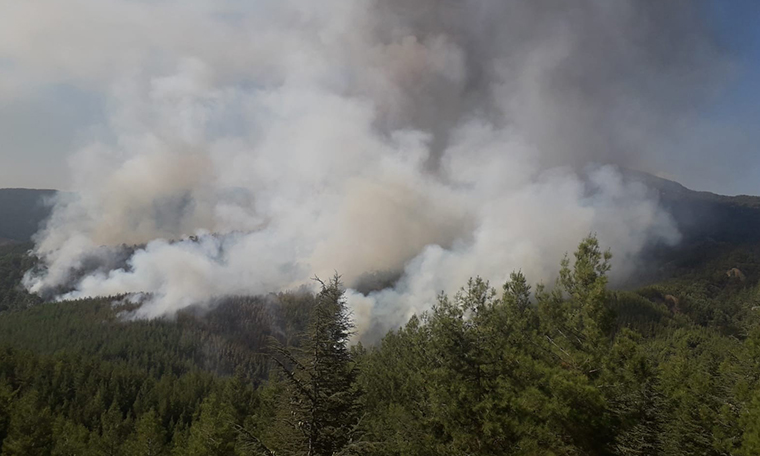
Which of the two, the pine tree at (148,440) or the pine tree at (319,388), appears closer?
the pine tree at (319,388)

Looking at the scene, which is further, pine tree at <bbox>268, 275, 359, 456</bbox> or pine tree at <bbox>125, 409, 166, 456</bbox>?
pine tree at <bbox>125, 409, 166, 456</bbox>

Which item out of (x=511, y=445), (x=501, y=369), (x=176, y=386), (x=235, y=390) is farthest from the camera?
(x=176, y=386)

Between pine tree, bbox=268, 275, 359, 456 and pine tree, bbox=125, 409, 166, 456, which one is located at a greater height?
pine tree, bbox=268, 275, 359, 456

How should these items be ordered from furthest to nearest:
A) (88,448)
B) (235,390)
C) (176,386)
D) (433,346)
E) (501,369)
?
1. (176,386)
2. (235,390)
3. (88,448)
4. (433,346)
5. (501,369)

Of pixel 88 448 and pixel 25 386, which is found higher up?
pixel 25 386

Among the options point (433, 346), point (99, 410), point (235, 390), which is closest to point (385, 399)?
point (433, 346)

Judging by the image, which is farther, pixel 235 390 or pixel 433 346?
pixel 235 390

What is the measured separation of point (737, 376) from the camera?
2603cm

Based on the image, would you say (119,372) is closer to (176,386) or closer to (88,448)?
(176,386)

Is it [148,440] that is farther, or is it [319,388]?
[148,440]

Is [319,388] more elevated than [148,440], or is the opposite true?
[319,388]

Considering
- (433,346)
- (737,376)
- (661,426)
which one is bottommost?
(661,426)

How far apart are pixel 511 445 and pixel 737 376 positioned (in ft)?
54.7

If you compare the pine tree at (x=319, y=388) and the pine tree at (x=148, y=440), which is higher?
the pine tree at (x=319, y=388)
